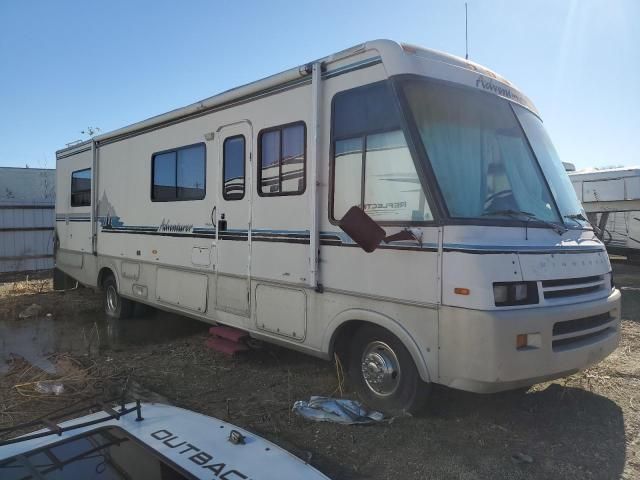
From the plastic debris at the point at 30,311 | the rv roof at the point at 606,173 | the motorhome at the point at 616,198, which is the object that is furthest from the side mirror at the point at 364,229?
the rv roof at the point at 606,173

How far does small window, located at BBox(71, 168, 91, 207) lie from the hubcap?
6386 mm

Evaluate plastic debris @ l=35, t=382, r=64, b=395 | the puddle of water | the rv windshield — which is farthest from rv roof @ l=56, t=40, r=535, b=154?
plastic debris @ l=35, t=382, r=64, b=395

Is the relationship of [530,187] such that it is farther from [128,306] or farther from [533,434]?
[128,306]

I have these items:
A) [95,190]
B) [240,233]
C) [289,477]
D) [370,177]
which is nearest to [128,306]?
[95,190]

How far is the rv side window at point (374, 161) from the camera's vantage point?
403 centimetres

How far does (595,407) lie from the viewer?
4.47 meters

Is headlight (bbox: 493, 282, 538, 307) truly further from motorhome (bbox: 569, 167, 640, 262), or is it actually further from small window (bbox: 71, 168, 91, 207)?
motorhome (bbox: 569, 167, 640, 262)

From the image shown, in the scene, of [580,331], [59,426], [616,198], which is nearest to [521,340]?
[580,331]

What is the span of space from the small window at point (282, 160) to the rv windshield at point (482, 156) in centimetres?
128

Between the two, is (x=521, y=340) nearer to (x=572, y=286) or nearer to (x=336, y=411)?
(x=572, y=286)

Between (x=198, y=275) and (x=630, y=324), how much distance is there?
6.13 m

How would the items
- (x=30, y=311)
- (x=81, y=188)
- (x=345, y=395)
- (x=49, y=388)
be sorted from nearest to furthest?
(x=345, y=395) < (x=49, y=388) < (x=30, y=311) < (x=81, y=188)

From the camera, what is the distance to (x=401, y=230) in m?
4.03

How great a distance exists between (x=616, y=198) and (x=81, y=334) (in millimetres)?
11886
